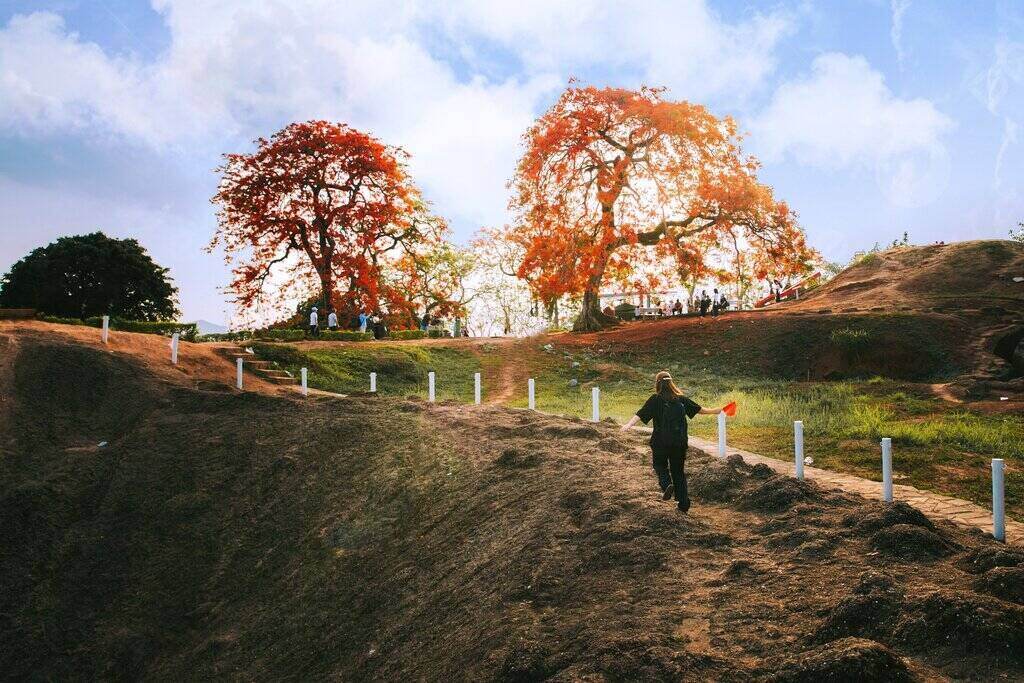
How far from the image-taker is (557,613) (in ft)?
23.0

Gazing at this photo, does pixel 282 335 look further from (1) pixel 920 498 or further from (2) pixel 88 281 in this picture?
(1) pixel 920 498

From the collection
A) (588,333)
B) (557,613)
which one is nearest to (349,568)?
(557,613)

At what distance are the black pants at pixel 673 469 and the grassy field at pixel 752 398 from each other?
4.52 meters

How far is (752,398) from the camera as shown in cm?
1884

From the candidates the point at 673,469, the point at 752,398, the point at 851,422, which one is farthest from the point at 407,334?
the point at 673,469

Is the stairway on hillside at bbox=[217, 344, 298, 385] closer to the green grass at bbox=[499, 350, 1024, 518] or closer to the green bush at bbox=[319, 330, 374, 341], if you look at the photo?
the green bush at bbox=[319, 330, 374, 341]

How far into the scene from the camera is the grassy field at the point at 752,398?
38.4 ft

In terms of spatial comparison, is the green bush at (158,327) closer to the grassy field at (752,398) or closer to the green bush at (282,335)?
the green bush at (282,335)

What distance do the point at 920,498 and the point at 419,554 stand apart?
6465 mm

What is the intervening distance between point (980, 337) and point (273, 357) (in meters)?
22.1

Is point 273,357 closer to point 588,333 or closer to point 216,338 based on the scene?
point 216,338

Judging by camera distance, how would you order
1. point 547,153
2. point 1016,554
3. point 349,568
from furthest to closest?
point 547,153, point 349,568, point 1016,554

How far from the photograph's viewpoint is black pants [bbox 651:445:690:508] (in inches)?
310

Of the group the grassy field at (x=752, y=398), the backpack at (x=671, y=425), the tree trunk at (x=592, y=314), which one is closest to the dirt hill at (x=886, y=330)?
the tree trunk at (x=592, y=314)
